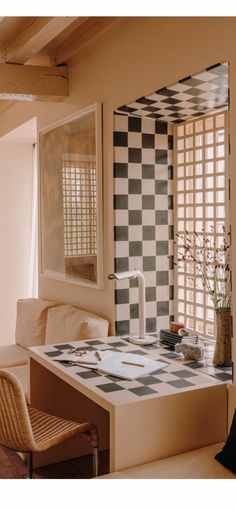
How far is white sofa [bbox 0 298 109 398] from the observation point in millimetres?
3238

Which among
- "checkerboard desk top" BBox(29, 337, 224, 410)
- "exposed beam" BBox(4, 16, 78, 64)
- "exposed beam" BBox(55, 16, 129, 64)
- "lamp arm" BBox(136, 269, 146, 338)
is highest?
"exposed beam" BBox(55, 16, 129, 64)

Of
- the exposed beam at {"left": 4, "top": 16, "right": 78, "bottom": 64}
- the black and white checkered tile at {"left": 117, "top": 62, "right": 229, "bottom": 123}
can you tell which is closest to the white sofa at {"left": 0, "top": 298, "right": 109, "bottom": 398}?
the black and white checkered tile at {"left": 117, "top": 62, "right": 229, "bottom": 123}

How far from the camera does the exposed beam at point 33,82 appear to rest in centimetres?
358

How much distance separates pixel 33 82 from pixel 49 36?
0.56 metres

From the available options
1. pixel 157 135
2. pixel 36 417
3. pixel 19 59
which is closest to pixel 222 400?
pixel 36 417

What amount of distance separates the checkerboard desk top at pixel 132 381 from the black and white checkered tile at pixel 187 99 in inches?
52.0

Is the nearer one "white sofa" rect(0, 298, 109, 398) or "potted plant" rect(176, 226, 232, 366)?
"potted plant" rect(176, 226, 232, 366)

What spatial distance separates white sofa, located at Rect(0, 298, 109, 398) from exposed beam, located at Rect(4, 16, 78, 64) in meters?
1.68

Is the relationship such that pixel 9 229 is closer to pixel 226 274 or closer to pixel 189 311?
pixel 189 311

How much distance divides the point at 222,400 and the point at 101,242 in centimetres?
140

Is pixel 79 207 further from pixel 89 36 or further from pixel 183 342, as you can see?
pixel 183 342

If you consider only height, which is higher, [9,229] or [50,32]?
[50,32]

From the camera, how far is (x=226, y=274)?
2715mm

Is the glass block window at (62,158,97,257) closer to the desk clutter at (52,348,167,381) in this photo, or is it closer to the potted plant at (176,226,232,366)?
the potted plant at (176,226,232,366)
